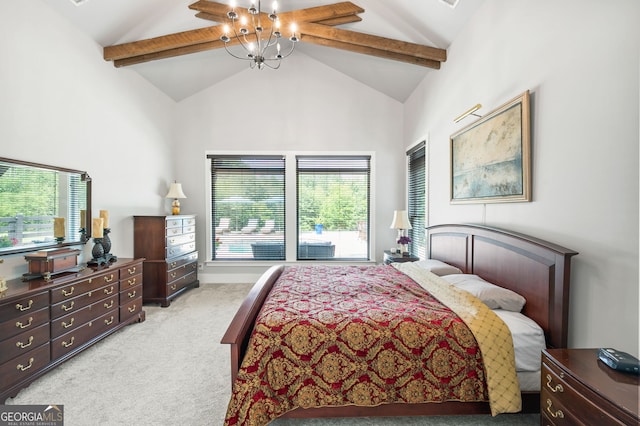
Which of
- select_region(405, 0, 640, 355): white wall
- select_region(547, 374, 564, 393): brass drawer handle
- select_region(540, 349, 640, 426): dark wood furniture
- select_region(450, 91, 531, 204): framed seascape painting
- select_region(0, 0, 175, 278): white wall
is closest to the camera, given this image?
select_region(540, 349, 640, 426): dark wood furniture

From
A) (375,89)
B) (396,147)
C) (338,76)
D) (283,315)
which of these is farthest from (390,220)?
(283,315)

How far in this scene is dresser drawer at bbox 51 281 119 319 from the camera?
225 cm

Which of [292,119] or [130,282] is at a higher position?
[292,119]

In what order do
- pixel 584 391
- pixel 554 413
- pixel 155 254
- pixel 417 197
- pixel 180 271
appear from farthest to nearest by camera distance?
1. pixel 417 197
2. pixel 180 271
3. pixel 155 254
4. pixel 554 413
5. pixel 584 391

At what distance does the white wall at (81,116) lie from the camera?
7.81ft

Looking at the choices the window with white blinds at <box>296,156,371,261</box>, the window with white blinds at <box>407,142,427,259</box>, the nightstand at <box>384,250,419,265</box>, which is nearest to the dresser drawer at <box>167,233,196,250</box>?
the window with white blinds at <box>296,156,371,261</box>

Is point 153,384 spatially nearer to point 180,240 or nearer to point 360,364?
point 360,364

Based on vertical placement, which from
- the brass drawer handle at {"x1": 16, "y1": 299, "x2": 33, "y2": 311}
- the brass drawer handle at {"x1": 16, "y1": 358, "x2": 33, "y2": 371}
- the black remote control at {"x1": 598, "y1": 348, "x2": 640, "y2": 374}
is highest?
the black remote control at {"x1": 598, "y1": 348, "x2": 640, "y2": 374}

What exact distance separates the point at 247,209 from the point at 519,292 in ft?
13.5

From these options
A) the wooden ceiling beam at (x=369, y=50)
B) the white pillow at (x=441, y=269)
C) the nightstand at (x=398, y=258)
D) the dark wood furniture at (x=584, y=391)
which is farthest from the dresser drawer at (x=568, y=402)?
the wooden ceiling beam at (x=369, y=50)

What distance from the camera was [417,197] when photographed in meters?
4.39

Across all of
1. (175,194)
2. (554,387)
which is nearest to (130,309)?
(175,194)

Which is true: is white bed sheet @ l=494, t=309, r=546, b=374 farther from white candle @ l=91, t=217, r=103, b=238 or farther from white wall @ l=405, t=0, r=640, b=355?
white candle @ l=91, t=217, r=103, b=238

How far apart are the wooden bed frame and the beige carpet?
0.17 m
